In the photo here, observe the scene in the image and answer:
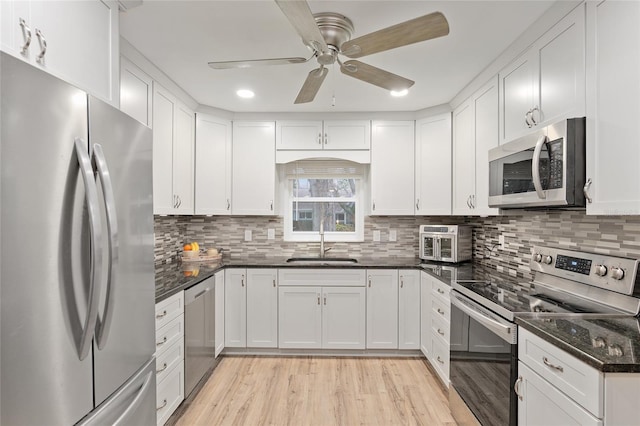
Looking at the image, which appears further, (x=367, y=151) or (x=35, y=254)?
(x=367, y=151)

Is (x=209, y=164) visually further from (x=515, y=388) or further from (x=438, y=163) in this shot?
(x=515, y=388)

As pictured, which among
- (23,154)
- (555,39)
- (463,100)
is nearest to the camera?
(23,154)

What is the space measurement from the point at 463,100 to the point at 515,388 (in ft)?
→ 7.45

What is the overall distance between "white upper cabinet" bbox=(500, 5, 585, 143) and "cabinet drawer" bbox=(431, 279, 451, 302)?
1144 millimetres

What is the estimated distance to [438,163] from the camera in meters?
3.24

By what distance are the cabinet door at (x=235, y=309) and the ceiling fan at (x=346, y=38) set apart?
1857 mm

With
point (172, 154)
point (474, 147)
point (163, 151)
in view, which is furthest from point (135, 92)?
point (474, 147)

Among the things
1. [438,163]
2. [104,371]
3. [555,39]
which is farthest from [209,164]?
[555,39]

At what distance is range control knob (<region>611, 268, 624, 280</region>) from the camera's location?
1.52 metres

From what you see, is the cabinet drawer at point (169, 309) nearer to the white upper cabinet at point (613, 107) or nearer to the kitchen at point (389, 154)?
the kitchen at point (389, 154)

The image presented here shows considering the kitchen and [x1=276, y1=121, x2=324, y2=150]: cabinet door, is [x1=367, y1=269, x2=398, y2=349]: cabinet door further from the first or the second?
[x1=276, y1=121, x2=324, y2=150]: cabinet door

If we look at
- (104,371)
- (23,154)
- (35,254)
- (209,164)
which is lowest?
(104,371)

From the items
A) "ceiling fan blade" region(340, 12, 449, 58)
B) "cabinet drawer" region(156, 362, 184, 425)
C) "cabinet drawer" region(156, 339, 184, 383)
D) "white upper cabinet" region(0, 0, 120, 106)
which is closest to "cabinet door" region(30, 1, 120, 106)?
"white upper cabinet" region(0, 0, 120, 106)

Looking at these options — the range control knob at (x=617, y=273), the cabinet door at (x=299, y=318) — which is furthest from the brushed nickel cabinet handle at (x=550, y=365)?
the cabinet door at (x=299, y=318)
